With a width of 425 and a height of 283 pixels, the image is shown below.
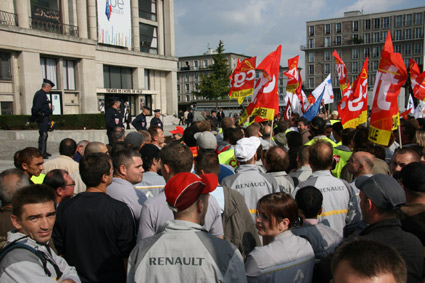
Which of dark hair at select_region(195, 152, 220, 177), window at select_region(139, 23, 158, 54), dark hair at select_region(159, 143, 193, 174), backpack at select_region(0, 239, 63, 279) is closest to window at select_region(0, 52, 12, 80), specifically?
window at select_region(139, 23, 158, 54)

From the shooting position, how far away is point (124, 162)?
13.0 ft

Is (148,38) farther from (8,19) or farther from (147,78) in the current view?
(8,19)

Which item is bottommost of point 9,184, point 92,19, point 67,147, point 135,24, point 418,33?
point 9,184

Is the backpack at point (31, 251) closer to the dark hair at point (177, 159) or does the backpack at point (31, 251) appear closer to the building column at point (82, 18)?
the dark hair at point (177, 159)

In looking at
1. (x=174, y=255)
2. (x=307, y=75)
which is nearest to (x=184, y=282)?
(x=174, y=255)

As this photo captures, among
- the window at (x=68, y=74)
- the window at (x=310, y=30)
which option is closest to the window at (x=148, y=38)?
the window at (x=68, y=74)

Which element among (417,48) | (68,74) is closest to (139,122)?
(68,74)

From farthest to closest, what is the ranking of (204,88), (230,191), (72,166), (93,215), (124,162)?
(204,88)
(72,166)
(124,162)
(230,191)
(93,215)

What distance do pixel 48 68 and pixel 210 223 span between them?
32859 millimetres

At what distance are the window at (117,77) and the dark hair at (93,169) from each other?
123ft

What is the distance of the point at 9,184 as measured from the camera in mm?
3414

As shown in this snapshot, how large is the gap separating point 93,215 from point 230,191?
4.28 ft

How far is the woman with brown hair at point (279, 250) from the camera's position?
2.50 metres

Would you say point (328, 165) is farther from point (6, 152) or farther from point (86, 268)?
point (6, 152)
